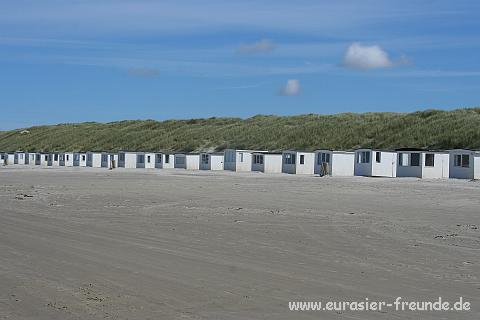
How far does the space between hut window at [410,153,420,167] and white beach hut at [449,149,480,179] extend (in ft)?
7.50

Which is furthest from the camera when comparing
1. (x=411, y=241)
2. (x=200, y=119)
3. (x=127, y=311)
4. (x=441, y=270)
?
(x=200, y=119)

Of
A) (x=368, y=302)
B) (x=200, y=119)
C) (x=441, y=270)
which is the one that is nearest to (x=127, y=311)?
(x=368, y=302)

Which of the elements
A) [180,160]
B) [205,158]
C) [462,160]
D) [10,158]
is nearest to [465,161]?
[462,160]

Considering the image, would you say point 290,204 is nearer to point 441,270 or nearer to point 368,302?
point 441,270

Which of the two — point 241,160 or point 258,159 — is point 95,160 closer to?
point 241,160

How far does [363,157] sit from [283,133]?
153 ft

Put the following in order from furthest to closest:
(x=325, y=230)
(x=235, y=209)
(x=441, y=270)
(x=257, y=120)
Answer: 1. (x=257, y=120)
2. (x=235, y=209)
3. (x=325, y=230)
4. (x=441, y=270)

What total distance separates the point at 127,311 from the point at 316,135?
84.2m

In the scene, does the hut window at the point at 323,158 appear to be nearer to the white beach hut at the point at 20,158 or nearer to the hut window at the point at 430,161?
the hut window at the point at 430,161

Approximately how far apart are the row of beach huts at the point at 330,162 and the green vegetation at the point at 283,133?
19.4m

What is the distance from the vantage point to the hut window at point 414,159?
46.8 meters

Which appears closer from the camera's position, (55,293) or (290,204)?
(55,293)

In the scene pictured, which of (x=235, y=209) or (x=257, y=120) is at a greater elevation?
(x=257, y=120)

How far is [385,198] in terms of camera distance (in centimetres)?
2430
